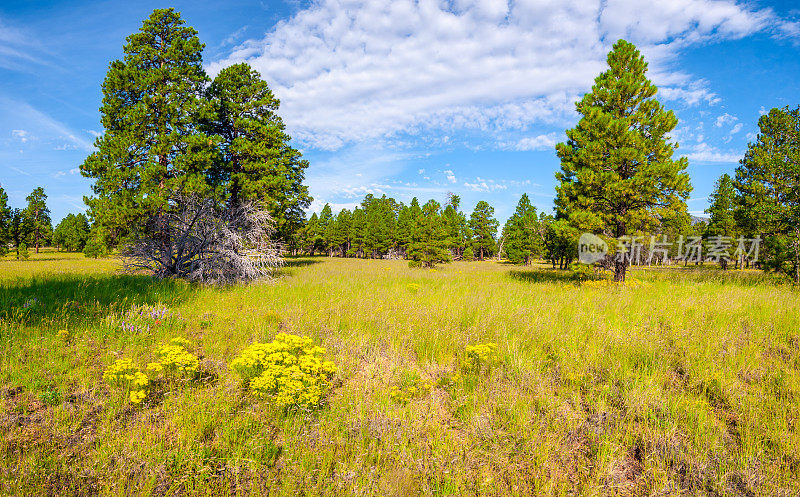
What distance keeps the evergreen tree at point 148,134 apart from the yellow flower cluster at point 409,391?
13658mm

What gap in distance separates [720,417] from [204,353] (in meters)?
7.27

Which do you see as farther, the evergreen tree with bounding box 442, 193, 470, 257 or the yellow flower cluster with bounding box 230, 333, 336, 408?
the evergreen tree with bounding box 442, 193, 470, 257

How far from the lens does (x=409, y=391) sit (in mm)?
4117

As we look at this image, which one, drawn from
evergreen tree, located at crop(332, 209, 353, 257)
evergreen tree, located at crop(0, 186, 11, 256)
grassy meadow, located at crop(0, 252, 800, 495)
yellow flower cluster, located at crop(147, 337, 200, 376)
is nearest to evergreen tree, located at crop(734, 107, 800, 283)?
grassy meadow, located at crop(0, 252, 800, 495)

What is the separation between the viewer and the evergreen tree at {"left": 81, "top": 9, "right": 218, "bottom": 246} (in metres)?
13.6

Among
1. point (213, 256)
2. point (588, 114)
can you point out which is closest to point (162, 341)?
point (213, 256)

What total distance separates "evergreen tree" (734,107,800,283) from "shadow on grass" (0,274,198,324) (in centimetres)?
2454

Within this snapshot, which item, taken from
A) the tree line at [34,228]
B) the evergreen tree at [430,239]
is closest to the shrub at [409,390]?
the evergreen tree at [430,239]

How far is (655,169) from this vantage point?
12734mm

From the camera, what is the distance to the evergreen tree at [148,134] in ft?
44.6

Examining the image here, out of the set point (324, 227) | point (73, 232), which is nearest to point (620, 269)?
point (324, 227)

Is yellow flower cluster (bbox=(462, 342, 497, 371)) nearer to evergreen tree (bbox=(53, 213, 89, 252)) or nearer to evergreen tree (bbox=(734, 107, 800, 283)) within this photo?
evergreen tree (bbox=(734, 107, 800, 283))

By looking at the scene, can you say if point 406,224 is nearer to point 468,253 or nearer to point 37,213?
point 468,253

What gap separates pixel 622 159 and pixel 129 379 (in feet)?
55.3
